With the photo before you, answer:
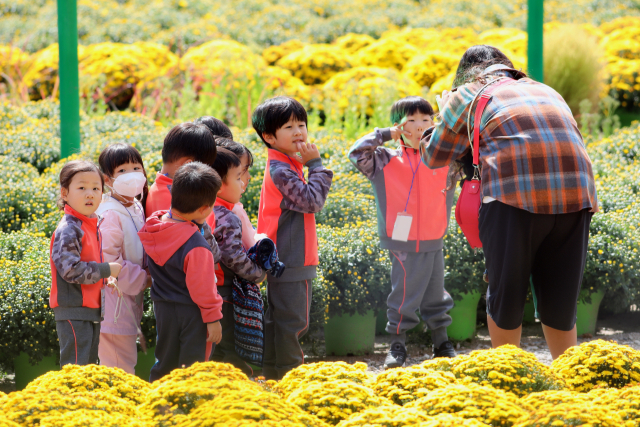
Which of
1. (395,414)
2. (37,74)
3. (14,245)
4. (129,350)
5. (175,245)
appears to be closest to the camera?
(395,414)

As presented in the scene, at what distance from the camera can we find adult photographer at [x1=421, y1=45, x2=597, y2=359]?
261 cm

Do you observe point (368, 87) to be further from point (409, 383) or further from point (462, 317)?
point (409, 383)

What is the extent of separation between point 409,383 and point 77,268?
1438 millimetres

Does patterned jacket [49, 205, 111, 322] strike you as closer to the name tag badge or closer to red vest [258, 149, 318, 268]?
red vest [258, 149, 318, 268]

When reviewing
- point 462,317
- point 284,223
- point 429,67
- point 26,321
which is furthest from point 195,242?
point 429,67

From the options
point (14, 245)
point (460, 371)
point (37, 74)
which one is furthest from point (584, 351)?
point (37, 74)

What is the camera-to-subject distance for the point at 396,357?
376 centimetres

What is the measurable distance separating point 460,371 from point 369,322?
69.2 inches

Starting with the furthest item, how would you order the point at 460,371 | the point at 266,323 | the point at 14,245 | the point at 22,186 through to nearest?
1. the point at 22,186
2. the point at 14,245
3. the point at 266,323
4. the point at 460,371

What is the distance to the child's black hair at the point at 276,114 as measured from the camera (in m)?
3.19

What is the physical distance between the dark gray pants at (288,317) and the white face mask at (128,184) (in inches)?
31.0

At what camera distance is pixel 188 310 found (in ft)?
9.15

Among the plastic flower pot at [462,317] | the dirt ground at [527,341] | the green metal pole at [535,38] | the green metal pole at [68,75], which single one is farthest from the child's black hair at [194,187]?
the green metal pole at [535,38]

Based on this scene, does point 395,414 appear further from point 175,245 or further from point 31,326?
point 31,326
